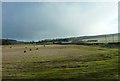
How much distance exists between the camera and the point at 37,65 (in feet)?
185

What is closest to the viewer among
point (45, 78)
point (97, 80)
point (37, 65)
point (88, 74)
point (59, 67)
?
point (97, 80)

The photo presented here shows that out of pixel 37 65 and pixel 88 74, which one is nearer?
pixel 88 74

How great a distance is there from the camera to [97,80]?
1489 inches

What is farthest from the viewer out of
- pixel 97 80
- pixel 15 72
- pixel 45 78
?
pixel 15 72

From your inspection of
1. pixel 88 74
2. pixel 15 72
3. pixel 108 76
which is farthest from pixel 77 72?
pixel 15 72

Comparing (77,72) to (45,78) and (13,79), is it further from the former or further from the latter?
(13,79)

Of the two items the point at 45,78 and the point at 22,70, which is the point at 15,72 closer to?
the point at 22,70

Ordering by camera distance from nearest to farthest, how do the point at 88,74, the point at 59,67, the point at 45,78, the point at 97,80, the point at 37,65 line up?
the point at 97,80 → the point at 45,78 → the point at 88,74 → the point at 59,67 → the point at 37,65

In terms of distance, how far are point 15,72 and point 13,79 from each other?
7.10 metres

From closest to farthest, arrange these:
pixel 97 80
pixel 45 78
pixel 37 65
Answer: pixel 97 80 → pixel 45 78 → pixel 37 65

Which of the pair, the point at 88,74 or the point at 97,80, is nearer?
the point at 97,80

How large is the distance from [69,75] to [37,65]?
47.5ft

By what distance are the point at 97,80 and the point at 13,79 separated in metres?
10.5

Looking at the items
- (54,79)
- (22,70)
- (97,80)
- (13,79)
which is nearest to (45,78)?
(54,79)
